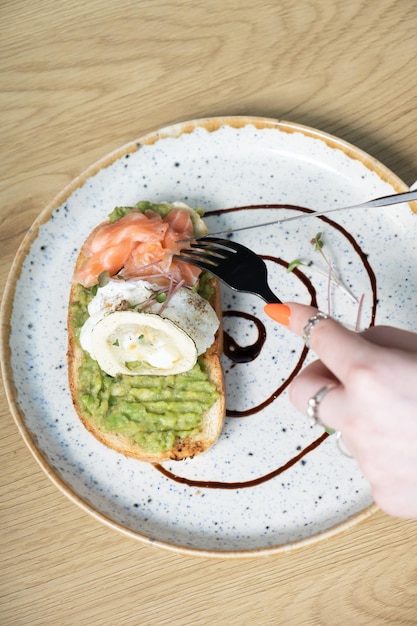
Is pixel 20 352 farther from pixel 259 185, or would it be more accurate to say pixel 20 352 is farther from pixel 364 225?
pixel 364 225

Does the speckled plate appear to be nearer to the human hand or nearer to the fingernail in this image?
the fingernail

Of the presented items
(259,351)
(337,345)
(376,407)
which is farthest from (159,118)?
(376,407)

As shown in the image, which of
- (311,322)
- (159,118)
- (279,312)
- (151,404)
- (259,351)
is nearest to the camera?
(311,322)

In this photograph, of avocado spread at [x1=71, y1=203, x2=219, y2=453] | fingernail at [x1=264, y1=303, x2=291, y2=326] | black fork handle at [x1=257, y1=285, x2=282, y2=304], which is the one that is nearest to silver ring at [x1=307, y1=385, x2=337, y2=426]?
fingernail at [x1=264, y1=303, x2=291, y2=326]

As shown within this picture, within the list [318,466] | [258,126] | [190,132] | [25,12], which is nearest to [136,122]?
[190,132]

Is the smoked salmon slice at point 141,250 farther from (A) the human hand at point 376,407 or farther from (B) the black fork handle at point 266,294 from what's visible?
(A) the human hand at point 376,407

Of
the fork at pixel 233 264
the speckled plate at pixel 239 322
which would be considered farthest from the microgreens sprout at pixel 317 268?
the fork at pixel 233 264

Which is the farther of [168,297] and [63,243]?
[63,243]

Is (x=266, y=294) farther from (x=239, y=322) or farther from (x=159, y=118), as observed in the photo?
(x=159, y=118)
